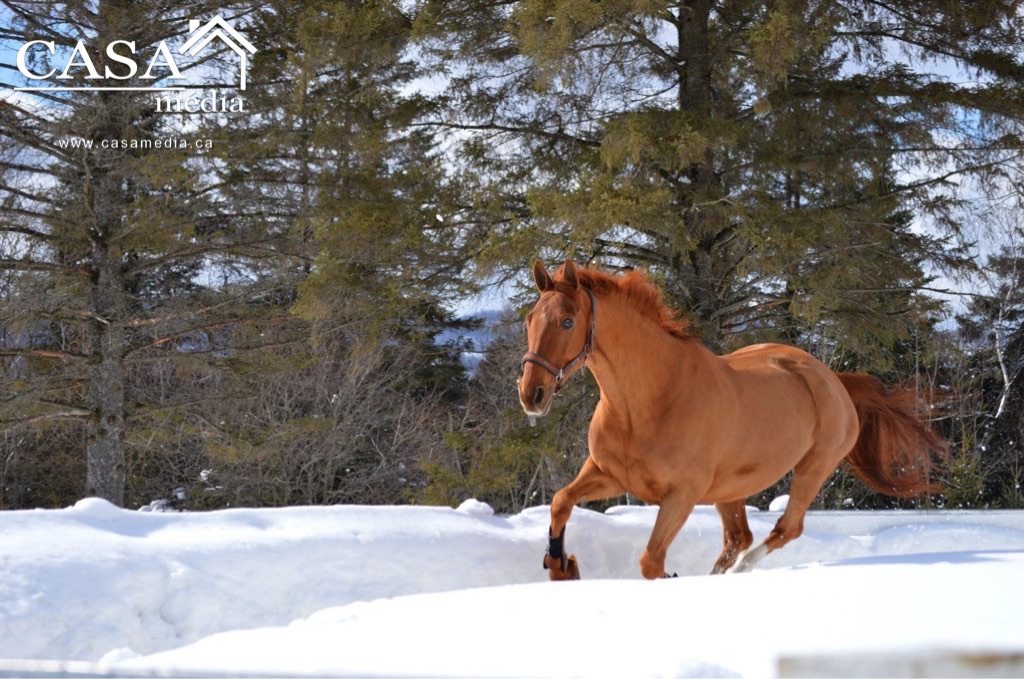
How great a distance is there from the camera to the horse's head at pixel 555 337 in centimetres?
385

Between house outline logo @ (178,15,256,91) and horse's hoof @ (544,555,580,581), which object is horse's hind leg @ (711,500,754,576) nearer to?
horse's hoof @ (544,555,580,581)

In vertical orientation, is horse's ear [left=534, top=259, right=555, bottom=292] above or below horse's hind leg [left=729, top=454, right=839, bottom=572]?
above

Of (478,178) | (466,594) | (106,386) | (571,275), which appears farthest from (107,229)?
(466,594)

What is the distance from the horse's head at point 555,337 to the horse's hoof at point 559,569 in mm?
726

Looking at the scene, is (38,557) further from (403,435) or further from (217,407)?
(403,435)

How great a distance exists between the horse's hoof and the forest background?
356 cm

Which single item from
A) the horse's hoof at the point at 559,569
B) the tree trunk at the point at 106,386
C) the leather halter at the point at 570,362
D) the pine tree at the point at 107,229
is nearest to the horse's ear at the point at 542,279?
the leather halter at the point at 570,362

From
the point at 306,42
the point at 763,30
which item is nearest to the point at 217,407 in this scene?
the point at 306,42

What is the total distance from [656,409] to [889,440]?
2195 millimetres

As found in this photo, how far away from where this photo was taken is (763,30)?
24.1 feet

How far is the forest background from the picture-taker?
316 inches

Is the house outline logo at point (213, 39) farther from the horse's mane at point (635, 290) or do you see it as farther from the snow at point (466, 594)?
the horse's mane at point (635, 290)

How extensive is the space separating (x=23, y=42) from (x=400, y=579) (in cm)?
884

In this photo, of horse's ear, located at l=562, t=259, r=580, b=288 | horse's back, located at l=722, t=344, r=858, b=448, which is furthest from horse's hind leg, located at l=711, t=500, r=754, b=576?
horse's ear, located at l=562, t=259, r=580, b=288
